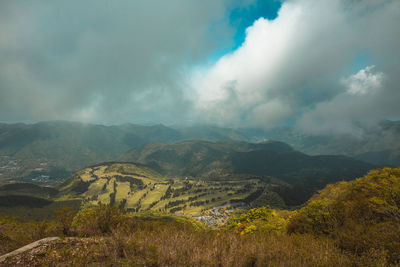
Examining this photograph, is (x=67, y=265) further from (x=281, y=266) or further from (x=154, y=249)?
(x=281, y=266)

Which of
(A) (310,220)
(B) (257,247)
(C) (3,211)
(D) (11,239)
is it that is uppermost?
(B) (257,247)

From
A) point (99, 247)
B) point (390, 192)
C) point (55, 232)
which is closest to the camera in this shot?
point (99, 247)

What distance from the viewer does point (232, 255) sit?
8.94m

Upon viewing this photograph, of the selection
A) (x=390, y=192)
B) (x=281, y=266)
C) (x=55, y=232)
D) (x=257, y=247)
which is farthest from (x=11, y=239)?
(x=390, y=192)

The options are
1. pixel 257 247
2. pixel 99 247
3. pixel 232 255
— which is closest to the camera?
pixel 232 255

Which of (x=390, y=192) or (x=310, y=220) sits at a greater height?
(x=390, y=192)

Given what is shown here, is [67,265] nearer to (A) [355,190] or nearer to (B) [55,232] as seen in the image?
(B) [55,232]

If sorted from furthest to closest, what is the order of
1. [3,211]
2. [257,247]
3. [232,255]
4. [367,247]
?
1. [3,211]
2. [367,247]
3. [257,247]
4. [232,255]

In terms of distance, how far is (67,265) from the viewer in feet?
25.5

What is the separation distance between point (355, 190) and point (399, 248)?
38.7 m

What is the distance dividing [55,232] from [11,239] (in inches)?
161

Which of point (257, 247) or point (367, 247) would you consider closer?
point (257, 247)

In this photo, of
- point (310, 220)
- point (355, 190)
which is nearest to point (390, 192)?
point (310, 220)

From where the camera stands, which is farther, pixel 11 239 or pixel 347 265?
pixel 11 239
